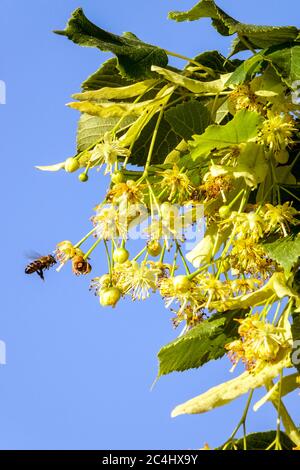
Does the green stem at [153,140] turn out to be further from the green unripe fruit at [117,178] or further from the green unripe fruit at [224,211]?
the green unripe fruit at [224,211]

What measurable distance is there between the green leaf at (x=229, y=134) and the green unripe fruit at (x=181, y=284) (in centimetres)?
20

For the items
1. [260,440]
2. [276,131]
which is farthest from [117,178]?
[260,440]

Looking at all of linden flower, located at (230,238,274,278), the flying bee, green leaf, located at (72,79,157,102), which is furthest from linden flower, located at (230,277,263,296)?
the flying bee

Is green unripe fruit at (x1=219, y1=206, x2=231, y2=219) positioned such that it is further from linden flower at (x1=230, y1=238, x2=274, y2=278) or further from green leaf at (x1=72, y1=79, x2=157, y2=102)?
green leaf at (x1=72, y1=79, x2=157, y2=102)

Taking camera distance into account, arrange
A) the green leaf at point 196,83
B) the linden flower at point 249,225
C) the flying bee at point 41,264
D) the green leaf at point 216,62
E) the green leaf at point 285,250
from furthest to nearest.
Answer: the flying bee at point 41,264
the green leaf at point 216,62
the green leaf at point 196,83
the linden flower at point 249,225
the green leaf at point 285,250

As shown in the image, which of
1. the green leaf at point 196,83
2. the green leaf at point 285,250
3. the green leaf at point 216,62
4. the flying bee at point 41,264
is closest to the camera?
the green leaf at point 285,250

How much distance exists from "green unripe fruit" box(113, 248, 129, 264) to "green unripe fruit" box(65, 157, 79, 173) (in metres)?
0.17

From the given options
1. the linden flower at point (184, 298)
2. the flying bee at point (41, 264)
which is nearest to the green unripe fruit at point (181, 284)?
the linden flower at point (184, 298)

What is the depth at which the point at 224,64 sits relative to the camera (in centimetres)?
198

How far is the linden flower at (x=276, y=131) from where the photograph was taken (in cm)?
185

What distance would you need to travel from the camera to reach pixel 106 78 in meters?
2.08

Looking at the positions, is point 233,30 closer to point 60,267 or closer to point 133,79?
point 133,79

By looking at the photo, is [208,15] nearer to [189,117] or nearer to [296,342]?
[189,117]

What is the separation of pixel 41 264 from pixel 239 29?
3.49ft
